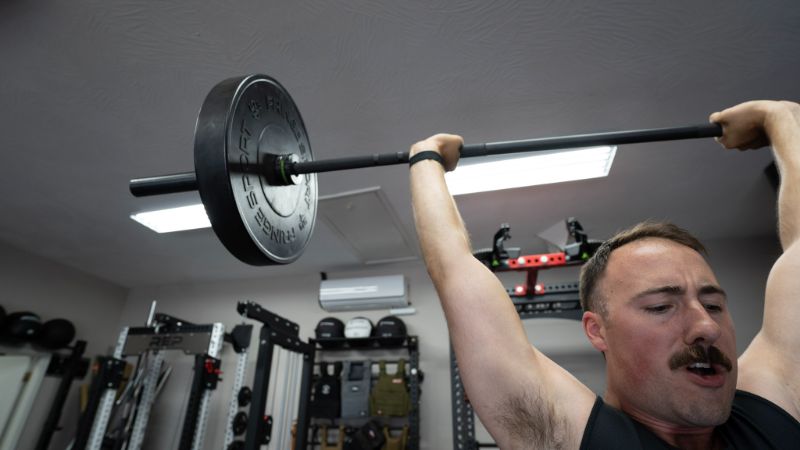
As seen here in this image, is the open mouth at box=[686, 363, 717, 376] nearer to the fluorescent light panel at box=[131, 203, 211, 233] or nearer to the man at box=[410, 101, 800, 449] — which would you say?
the man at box=[410, 101, 800, 449]

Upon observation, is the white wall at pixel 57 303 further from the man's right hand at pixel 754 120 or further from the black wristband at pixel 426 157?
the man's right hand at pixel 754 120

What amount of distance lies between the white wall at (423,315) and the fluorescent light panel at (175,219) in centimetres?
132

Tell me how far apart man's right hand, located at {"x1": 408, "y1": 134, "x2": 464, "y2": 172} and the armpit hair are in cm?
53

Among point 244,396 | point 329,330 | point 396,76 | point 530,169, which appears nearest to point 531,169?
point 530,169

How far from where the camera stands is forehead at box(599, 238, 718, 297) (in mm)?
734

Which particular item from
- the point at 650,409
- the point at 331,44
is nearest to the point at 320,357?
the point at 331,44

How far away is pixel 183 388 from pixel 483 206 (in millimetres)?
3448

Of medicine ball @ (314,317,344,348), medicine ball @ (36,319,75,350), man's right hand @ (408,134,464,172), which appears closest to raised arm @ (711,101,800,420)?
man's right hand @ (408,134,464,172)

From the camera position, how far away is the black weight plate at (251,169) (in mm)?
792

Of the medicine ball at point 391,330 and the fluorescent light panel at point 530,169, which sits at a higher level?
the fluorescent light panel at point 530,169

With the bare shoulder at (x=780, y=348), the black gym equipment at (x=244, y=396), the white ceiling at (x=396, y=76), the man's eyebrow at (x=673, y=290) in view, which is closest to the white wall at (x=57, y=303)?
the white ceiling at (x=396, y=76)

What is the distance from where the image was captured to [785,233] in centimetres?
88

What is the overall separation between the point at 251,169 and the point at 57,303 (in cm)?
434

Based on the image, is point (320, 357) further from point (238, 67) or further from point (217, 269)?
point (238, 67)
